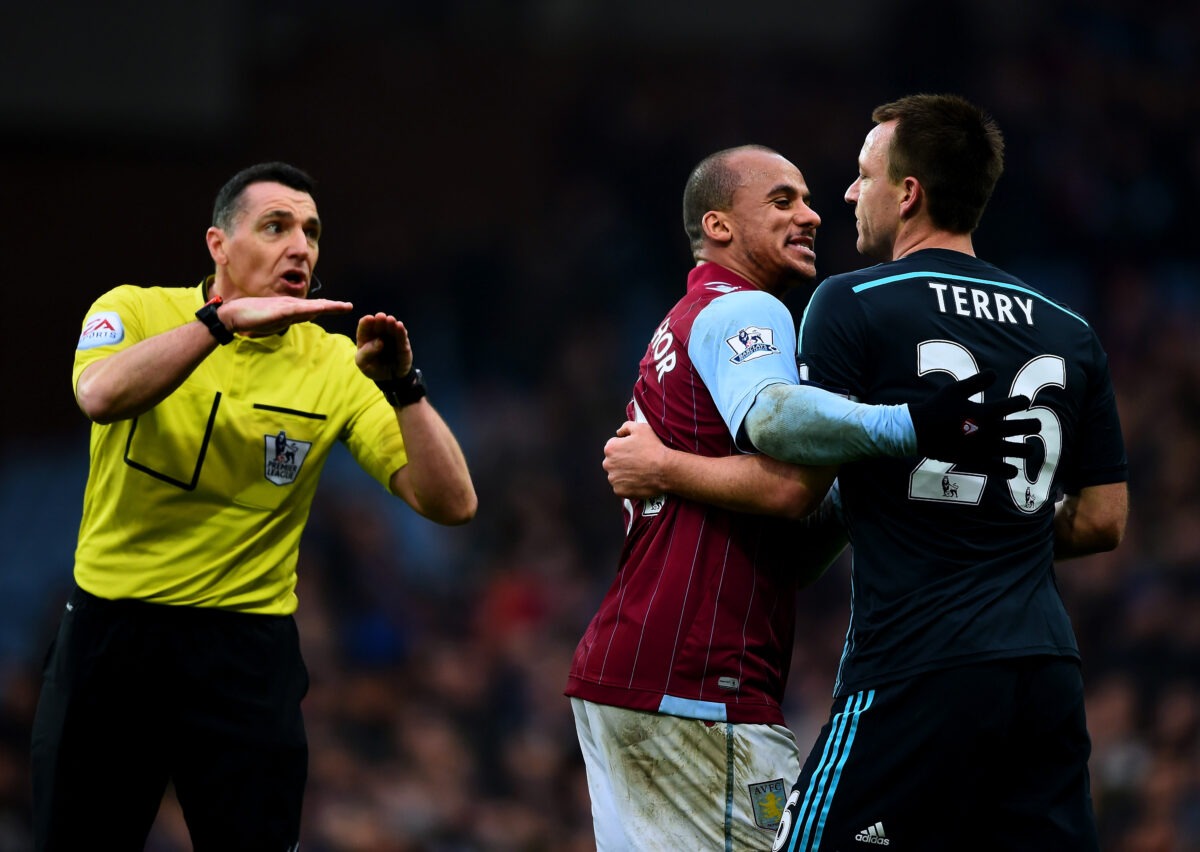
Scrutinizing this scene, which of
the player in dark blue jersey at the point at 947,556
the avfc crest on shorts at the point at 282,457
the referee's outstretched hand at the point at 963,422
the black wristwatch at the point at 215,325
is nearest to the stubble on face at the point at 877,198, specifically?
the player in dark blue jersey at the point at 947,556

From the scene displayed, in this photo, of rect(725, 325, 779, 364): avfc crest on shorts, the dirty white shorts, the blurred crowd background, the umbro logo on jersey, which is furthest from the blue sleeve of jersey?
the blurred crowd background

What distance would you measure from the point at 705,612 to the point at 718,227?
105 centimetres

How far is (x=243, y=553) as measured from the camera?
13.7 feet

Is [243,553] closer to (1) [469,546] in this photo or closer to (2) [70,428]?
(1) [469,546]

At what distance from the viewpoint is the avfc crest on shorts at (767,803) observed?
3.48 meters

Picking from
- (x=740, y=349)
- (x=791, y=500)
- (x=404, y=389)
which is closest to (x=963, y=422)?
(x=791, y=500)

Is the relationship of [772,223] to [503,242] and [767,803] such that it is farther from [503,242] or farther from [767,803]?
[503,242]

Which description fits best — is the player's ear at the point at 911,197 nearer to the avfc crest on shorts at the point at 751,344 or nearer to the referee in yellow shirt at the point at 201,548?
the avfc crest on shorts at the point at 751,344

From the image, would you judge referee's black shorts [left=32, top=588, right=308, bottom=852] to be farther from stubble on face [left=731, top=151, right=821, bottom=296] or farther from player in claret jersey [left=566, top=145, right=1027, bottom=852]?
stubble on face [left=731, top=151, right=821, bottom=296]

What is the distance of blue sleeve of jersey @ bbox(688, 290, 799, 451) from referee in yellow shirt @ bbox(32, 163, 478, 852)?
90cm

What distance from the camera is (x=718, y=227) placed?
152 inches

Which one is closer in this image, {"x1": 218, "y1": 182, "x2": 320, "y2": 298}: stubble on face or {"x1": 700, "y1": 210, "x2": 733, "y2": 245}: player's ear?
{"x1": 700, "y1": 210, "x2": 733, "y2": 245}: player's ear

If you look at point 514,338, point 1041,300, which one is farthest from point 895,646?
point 514,338

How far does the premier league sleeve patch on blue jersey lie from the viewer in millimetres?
4102
